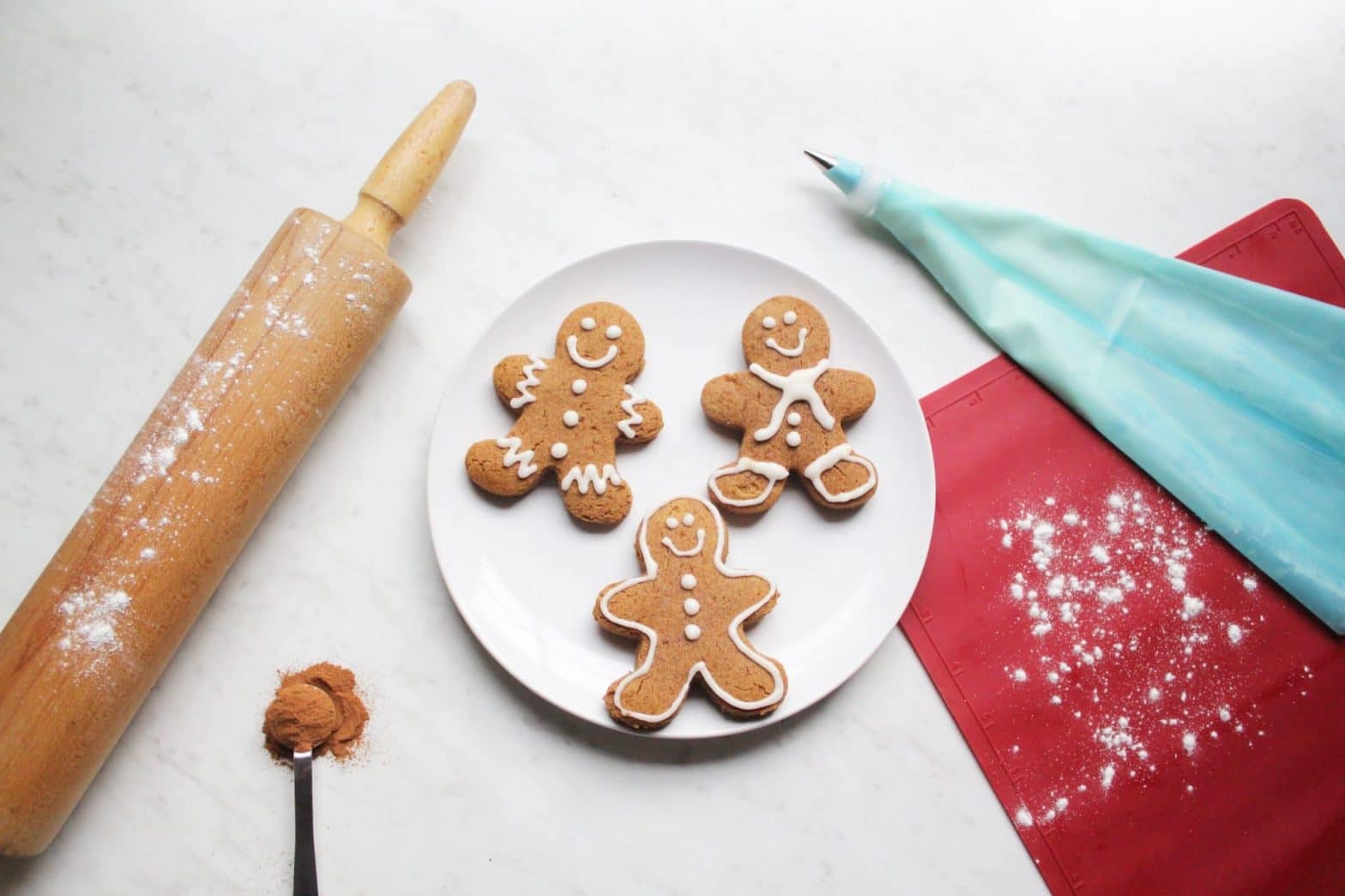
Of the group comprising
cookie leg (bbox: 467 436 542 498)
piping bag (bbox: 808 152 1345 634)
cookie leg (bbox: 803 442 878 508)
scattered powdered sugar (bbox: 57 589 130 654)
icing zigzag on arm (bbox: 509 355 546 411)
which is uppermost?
piping bag (bbox: 808 152 1345 634)

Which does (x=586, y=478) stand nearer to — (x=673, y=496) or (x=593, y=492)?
(x=593, y=492)

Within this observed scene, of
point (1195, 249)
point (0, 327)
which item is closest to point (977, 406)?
point (1195, 249)

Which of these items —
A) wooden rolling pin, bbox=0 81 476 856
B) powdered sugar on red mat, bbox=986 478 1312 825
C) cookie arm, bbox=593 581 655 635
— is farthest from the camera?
powdered sugar on red mat, bbox=986 478 1312 825

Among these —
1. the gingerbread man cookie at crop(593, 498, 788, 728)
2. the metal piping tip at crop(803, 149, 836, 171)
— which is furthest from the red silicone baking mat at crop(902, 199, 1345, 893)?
the metal piping tip at crop(803, 149, 836, 171)

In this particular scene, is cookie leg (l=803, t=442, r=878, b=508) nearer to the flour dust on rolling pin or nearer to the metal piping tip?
the metal piping tip

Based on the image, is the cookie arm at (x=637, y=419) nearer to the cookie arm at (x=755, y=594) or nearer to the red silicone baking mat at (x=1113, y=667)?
the cookie arm at (x=755, y=594)

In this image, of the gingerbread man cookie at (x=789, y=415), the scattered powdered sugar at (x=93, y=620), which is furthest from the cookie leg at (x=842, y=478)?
the scattered powdered sugar at (x=93, y=620)
